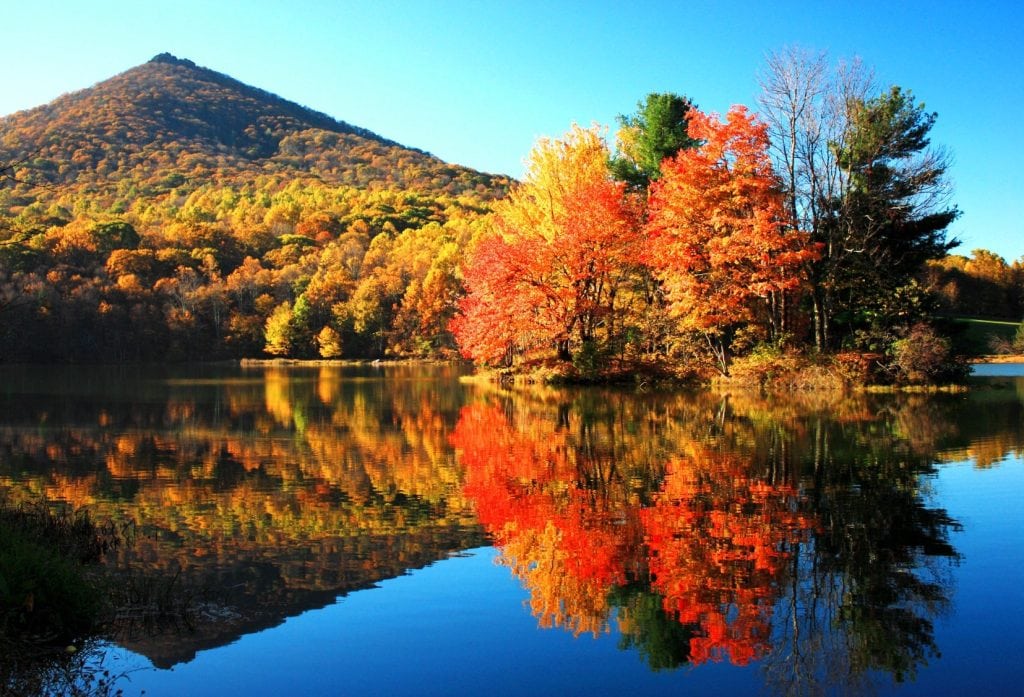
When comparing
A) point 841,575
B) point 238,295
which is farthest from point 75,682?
point 238,295

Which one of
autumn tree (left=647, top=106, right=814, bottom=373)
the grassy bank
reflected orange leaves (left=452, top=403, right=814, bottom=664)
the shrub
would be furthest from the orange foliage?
the grassy bank

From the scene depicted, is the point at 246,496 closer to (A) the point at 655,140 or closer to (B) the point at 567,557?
(B) the point at 567,557

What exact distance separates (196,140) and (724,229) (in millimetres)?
127859

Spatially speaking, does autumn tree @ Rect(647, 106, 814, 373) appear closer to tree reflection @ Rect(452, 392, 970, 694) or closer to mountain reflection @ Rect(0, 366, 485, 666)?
mountain reflection @ Rect(0, 366, 485, 666)

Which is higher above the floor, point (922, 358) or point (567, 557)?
point (922, 358)

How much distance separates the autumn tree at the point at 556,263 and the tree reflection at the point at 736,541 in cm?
1664

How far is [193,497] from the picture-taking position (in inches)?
456

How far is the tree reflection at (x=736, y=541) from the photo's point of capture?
6.04 meters

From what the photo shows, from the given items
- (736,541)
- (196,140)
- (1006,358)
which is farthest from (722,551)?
(196,140)

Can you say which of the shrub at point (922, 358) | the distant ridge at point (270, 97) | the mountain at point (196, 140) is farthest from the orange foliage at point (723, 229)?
→ the distant ridge at point (270, 97)

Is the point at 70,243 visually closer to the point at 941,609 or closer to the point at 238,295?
the point at 238,295

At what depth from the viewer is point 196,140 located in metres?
139

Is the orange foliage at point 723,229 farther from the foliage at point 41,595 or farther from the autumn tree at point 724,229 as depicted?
the foliage at point 41,595

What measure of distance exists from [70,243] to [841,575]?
7897cm
